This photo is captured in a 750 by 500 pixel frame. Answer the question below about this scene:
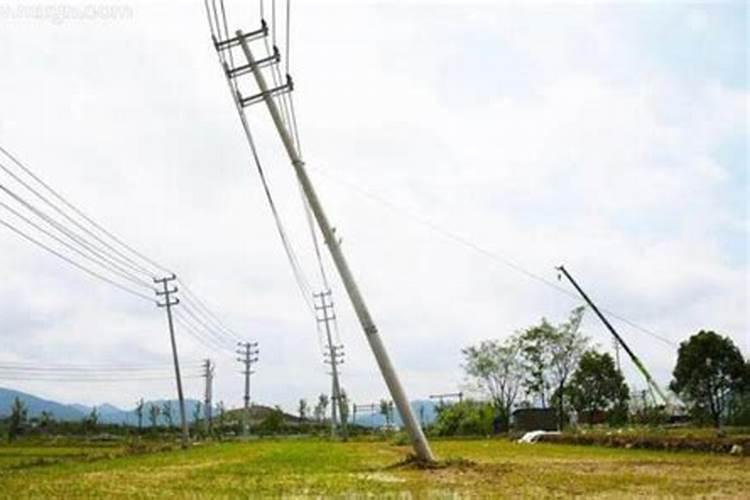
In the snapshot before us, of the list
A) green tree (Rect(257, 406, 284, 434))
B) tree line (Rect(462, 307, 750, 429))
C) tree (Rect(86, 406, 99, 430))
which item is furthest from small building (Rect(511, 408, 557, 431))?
tree (Rect(86, 406, 99, 430))

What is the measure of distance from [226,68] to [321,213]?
4930mm

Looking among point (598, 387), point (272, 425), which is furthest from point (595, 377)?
point (272, 425)

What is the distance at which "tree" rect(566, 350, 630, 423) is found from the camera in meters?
82.6

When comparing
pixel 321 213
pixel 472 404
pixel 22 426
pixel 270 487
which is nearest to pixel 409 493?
pixel 270 487

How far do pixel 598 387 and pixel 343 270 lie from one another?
68.4 metres

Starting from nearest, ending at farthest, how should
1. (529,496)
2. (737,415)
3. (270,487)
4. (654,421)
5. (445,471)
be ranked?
(529,496) < (270,487) < (445,471) < (737,415) < (654,421)

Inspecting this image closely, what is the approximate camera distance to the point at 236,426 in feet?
428

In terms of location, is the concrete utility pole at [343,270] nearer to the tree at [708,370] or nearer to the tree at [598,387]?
the tree at [708,370]

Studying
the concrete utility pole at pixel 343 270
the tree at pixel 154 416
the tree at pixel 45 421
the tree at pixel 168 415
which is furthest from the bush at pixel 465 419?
the concrete utility pole at pixel 343 270

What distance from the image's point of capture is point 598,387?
8431cm

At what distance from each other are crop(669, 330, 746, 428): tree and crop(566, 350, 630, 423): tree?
1226 cm

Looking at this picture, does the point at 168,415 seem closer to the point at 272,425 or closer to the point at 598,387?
the point at 272,425

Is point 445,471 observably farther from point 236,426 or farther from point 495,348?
point 236,426

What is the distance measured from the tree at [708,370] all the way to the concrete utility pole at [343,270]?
53.9 metres
